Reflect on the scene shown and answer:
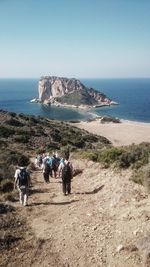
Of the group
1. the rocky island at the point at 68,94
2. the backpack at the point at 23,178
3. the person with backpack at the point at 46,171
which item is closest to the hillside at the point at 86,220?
the person with backpack at the point at 46,171

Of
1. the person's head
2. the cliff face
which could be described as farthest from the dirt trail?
the cliff face

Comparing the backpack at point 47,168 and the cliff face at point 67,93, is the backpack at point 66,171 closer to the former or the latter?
the backpack at point 47,168

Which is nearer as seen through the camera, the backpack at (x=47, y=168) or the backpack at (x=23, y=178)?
the backpack at (x=23, y=178)

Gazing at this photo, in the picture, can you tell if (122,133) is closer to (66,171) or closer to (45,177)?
(45,177)

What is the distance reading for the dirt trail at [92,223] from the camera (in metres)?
9.93

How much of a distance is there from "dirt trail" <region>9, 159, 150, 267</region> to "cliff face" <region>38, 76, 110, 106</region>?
13225cm

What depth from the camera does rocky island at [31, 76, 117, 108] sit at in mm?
151375

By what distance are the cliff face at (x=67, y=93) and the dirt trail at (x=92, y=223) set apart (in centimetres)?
13225

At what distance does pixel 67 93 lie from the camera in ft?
555

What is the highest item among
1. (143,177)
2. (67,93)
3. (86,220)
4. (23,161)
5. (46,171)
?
(143,177)

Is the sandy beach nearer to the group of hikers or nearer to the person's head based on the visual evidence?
the person's head

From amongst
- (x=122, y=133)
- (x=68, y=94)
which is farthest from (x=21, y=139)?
(x=68, y=94)

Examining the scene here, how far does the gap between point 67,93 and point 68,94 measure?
20.4 feet

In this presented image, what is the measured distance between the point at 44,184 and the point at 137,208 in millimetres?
7321
